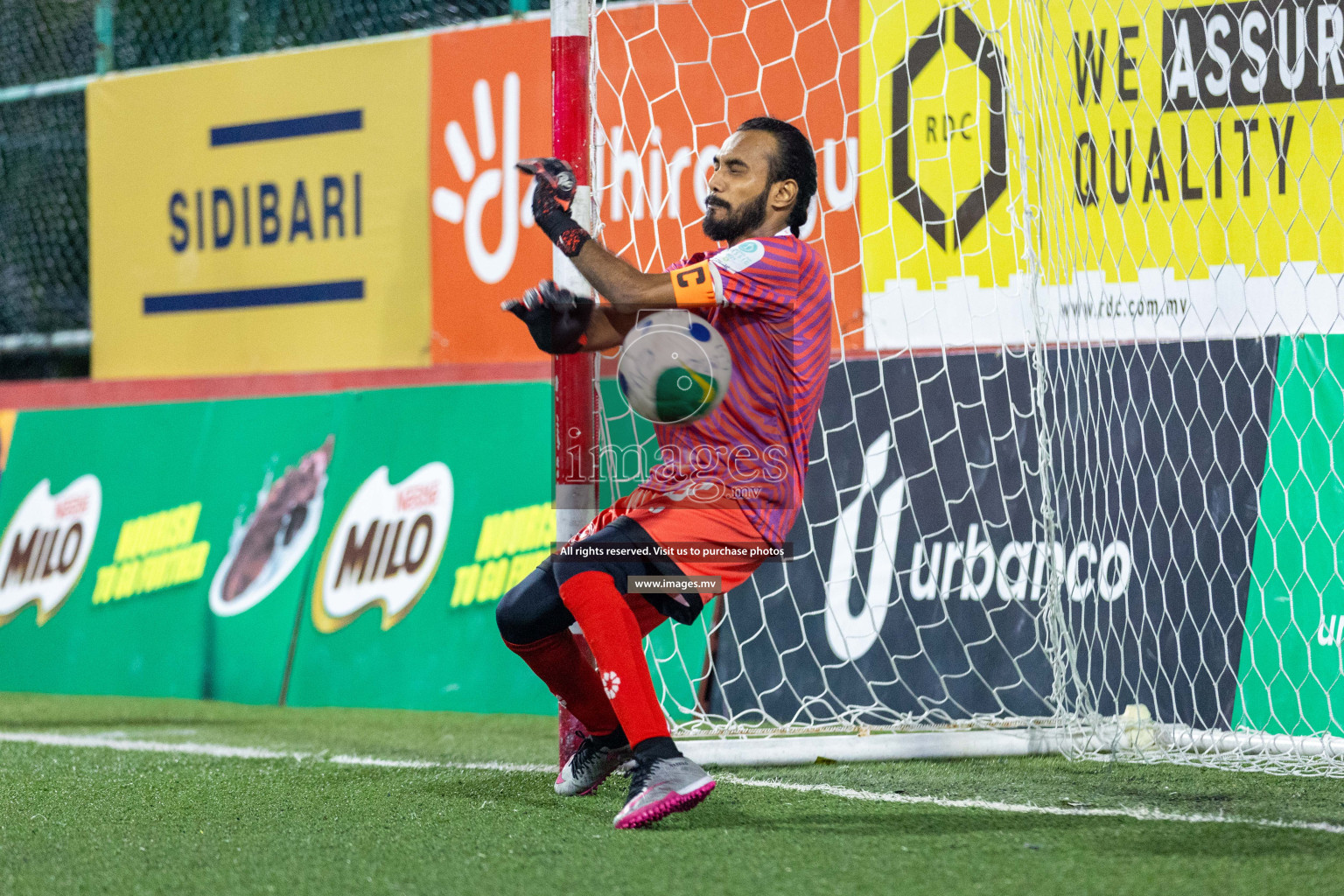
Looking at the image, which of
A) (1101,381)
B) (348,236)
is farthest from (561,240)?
(348,236)

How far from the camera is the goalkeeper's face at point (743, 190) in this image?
3.30 meters

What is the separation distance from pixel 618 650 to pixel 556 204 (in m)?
0.91

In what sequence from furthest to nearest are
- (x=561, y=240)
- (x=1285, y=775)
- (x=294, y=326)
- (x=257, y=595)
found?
(x=294, y=326) → (x=257, y=595) → (x=1285, y=775) → (x=561, y=240)

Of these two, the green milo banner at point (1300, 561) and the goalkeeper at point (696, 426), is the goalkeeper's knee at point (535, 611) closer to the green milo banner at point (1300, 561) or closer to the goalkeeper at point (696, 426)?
the goalkeeper at point (696, 426)

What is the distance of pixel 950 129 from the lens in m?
5.16

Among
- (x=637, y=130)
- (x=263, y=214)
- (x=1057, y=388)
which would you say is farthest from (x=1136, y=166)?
(x=263, y=214)

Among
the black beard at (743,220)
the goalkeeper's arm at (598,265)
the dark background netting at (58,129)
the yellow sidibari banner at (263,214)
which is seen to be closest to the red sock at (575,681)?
the goalkeeper's arm at (598,265)

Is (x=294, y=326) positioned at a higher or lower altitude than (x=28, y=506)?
higher

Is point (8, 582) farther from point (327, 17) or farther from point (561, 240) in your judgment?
point (561, 240)

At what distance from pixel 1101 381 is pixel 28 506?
15.0 feet

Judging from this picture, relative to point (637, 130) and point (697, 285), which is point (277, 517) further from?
point (697, 285)

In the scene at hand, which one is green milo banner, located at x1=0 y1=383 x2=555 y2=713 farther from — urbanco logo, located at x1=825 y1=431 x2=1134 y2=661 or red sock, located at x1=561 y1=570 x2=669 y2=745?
red sock, located at x1=561 y1=570 x2=669 y2=745

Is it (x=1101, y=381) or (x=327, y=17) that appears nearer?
(x=1101, y=381)

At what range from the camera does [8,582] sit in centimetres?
665
